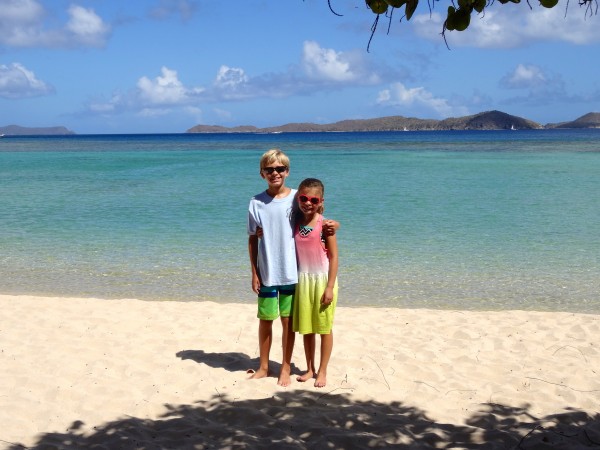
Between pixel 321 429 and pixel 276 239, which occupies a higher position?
pixel 276 239

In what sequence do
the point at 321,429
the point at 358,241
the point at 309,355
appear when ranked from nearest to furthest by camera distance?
1. the point at 321,429
2. the point at 309,355
3. the point at 358,241

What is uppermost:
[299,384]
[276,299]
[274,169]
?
[274,169]

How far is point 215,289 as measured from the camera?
10.3 metres

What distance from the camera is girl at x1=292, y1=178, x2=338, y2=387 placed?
5.38 meters

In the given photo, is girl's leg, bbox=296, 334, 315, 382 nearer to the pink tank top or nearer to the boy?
the boy

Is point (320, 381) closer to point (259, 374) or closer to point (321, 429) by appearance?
point (259, 374)

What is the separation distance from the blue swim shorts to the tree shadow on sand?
69 cm

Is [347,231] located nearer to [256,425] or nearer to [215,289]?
[215,289]

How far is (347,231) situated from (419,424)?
414 inches

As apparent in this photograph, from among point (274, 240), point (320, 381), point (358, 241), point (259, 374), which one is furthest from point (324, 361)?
point (358, 241)

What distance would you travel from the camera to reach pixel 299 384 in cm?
582

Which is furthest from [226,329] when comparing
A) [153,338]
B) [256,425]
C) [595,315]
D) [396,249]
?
[396,249]

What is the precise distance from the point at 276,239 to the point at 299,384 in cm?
131

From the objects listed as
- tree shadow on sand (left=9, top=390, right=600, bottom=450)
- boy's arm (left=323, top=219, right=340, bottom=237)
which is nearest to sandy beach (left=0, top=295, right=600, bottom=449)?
tree shadow on sand (left=9, top=390, right=600, bottom=450)
